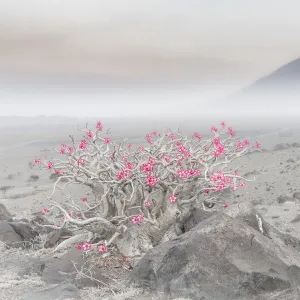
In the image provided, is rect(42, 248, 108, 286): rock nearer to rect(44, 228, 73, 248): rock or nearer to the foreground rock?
the foreground rock

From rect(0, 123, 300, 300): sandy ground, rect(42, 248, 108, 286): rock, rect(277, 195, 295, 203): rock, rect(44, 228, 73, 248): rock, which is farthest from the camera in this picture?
rect(277, 195, 295, 203): rock

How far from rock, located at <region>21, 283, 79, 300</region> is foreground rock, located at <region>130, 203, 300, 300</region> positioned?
1.28 metres

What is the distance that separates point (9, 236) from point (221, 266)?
908 centimetres

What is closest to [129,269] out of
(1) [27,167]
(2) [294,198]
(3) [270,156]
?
(2) [294,198]

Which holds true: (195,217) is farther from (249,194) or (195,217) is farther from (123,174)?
(249,194)

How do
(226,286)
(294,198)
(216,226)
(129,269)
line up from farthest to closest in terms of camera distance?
(294,198)
(129,269)
(216,226)
(226,286)

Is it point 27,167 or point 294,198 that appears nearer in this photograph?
point 294,198

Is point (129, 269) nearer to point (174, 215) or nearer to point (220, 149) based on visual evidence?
point (174, 215)

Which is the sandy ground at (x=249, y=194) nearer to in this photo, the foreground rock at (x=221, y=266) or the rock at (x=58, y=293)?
the rock at (x=58, y=293)

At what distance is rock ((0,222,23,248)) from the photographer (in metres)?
15.8

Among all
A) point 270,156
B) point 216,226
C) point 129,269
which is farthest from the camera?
point 270,156

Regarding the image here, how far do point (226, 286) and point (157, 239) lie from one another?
14.5ft

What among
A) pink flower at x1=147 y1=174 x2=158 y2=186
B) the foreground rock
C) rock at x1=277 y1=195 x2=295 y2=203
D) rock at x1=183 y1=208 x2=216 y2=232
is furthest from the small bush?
the foreground rock

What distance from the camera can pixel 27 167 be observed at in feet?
201
